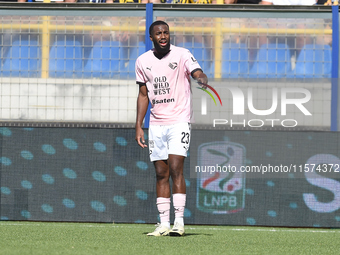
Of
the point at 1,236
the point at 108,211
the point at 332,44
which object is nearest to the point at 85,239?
the point at 1,236

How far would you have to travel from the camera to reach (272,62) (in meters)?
7.32

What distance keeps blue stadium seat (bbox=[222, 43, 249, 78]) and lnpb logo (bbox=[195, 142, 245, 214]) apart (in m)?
0.76

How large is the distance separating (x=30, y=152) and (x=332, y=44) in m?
3.46

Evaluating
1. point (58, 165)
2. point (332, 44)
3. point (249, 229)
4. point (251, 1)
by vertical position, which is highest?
point (251, 1)

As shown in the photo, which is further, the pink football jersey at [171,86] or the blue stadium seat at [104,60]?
the blue stadium seat at [104,60]

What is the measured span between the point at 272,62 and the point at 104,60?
179 cm

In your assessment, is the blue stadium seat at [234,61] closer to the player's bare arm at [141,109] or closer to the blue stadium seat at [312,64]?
the blue stadium seat at [312,64]

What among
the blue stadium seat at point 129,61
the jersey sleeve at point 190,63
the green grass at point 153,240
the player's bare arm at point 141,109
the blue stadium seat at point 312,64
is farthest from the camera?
the blue stadium seat at point 129,61

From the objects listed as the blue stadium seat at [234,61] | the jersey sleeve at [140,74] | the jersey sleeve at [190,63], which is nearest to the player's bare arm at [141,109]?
the jersey sleeve at [140,74]

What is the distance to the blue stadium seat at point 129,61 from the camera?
743 centimetres

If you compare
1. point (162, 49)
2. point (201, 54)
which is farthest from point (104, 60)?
point (162, 49)

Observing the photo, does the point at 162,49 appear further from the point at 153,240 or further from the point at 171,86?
the point at 153,240

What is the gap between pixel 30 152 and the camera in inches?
299

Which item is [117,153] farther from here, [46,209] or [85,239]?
[85,239]
